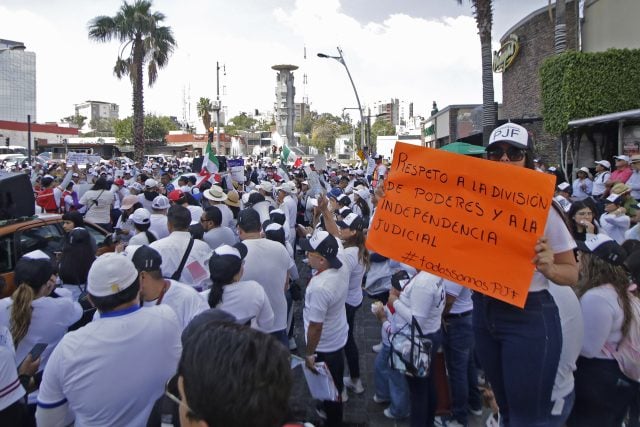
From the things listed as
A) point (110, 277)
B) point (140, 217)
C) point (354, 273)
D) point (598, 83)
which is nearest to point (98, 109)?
point (598, 83)

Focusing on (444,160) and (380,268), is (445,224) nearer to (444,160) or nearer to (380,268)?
(444,160)

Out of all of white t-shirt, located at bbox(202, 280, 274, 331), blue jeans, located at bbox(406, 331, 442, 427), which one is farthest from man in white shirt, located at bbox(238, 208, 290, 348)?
blue jeans, located at bbox(406, 331, 442, 427)

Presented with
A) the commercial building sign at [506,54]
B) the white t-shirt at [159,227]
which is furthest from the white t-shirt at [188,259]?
the commercial building sign at [506,54]

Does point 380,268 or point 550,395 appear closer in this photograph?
point 550,395

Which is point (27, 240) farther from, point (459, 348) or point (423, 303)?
point (459, 348)

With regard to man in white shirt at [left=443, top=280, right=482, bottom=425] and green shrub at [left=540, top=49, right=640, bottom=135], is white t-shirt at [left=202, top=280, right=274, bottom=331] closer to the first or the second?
man in white shirt at [left=443, top=280, right=482, bottom=425]

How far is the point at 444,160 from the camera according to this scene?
2.64m

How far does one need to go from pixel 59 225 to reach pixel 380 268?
166 inches

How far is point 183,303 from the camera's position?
345 centimetres

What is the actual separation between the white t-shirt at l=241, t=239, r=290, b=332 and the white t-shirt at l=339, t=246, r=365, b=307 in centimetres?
71

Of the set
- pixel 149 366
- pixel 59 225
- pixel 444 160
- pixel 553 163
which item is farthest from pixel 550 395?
pixel 553 163

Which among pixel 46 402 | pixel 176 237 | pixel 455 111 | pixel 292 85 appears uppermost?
pixel 292 85

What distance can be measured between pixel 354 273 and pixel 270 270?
1.12m

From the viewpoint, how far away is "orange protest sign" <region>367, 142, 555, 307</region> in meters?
2.31
